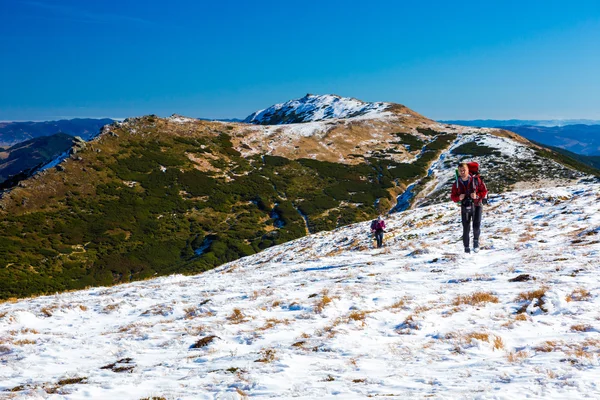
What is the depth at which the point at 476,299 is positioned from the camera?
29.1ft

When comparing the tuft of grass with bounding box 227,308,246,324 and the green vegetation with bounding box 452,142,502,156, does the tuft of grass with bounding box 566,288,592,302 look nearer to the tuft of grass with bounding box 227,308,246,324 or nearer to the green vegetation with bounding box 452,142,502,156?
the tuft of grass with bounding box 227,308,246,324

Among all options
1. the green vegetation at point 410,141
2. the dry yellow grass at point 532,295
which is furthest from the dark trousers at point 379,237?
the green vegetation at point 410,141

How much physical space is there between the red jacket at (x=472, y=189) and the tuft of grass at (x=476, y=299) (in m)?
5.78

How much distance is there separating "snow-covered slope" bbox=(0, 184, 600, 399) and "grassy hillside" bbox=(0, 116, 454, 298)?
6438 cm

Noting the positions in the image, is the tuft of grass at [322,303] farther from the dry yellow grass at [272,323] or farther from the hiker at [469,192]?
the hiker at [469,192]

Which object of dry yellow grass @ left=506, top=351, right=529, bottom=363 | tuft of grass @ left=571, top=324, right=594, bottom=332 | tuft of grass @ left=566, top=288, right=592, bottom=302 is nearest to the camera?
dry yellow grass @ left=506, top=351, right=529, bottom=363

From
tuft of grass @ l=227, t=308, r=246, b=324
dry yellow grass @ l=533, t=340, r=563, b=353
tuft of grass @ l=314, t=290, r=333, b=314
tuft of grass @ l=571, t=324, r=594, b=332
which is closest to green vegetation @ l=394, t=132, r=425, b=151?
tuft of grass @ l=314, t=290, r=333, b=314

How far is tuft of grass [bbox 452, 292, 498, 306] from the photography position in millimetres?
8695

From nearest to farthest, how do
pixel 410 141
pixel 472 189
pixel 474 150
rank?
1. pixel 472 189
2. pixel 474 150
3. pixel 410 141

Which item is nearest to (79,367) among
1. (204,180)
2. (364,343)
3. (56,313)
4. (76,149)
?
(364,343)

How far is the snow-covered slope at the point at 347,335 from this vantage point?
17.6ft

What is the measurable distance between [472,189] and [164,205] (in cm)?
10205

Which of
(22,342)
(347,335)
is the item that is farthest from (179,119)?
(347,335)

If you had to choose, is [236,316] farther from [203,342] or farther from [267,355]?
[267,355]
